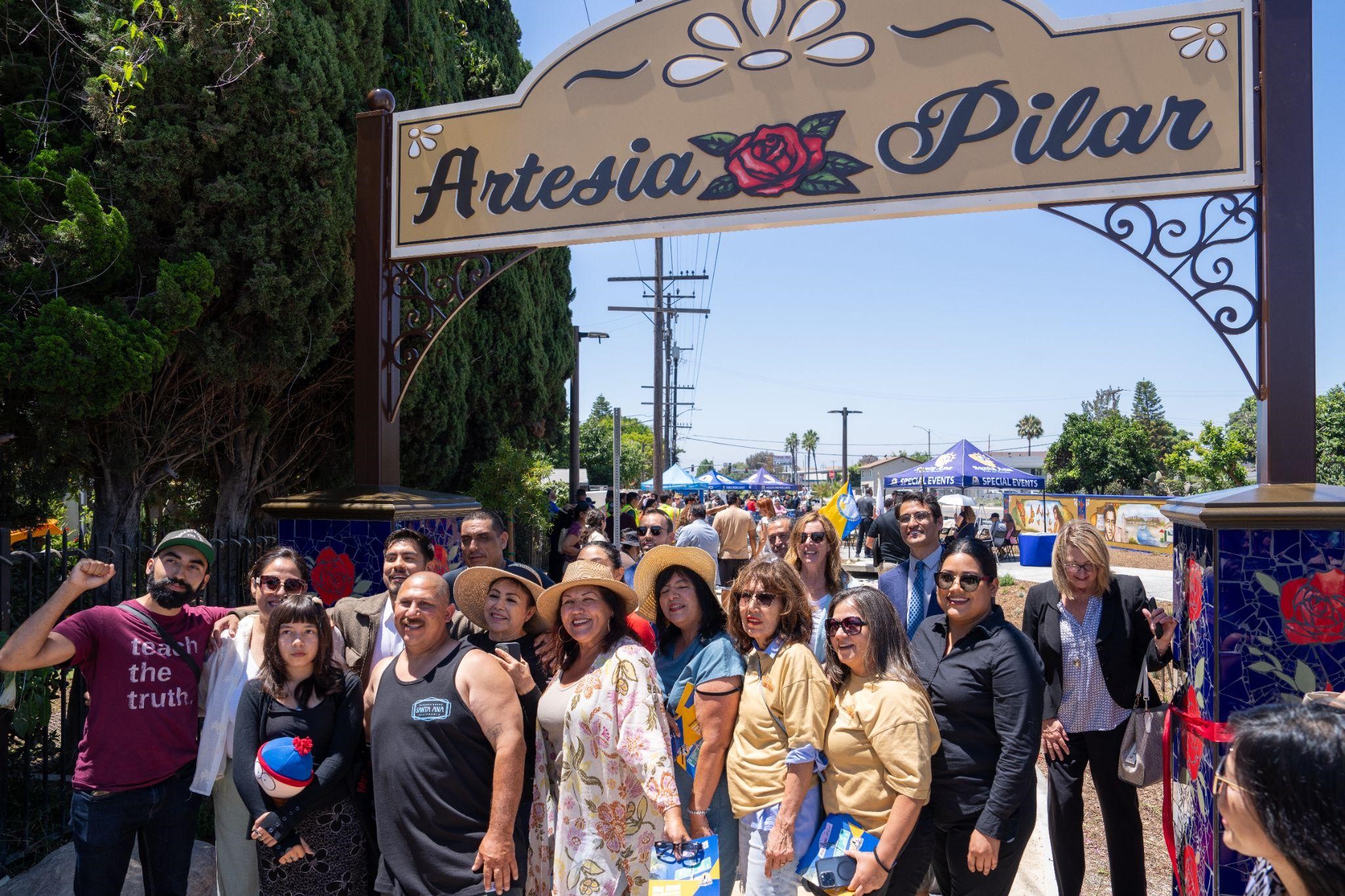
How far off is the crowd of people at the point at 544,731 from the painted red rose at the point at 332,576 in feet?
4.53

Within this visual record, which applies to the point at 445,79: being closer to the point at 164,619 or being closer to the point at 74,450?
the point at 74,450

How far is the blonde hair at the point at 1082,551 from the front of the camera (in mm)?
4117

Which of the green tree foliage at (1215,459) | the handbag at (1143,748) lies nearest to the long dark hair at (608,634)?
the handbag at (1143,748)

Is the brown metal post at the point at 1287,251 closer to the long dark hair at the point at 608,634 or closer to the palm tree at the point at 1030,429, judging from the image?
the long dark hair at the point at 608,634

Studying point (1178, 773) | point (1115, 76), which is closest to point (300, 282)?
point (1115, 76)

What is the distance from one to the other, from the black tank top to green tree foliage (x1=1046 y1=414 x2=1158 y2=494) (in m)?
59.1

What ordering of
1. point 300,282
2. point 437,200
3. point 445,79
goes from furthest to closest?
1. point 445,79
2. point 300,282
3. point 437,200

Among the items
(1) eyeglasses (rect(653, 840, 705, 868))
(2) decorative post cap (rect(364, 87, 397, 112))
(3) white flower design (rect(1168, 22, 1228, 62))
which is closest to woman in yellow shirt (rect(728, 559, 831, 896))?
(1) eyeglasses (rect(653, 840, 705, 868))

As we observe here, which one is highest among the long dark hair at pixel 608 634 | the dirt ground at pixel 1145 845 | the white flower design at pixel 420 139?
the white flower design at pixel 420 139

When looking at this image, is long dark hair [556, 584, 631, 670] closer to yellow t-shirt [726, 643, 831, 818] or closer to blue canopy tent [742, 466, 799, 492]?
yellow t-shirt [726, 643, 831, 818]

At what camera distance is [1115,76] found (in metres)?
4.43

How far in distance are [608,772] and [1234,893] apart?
8.42 ft

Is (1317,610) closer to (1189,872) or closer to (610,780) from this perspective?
(1189,872)

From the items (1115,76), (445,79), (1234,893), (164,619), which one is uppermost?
(445,79)
